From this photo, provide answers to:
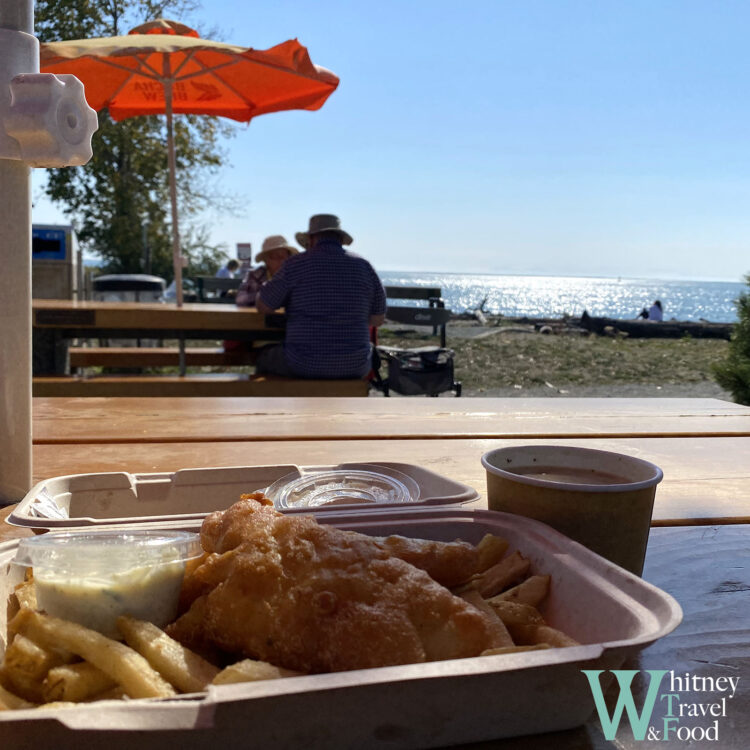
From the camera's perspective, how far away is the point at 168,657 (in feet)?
1.91

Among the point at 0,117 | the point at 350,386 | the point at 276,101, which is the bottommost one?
the point at 350,386

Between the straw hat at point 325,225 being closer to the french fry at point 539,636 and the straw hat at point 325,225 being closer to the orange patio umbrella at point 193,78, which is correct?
the orange patio umbrella at point 193,78

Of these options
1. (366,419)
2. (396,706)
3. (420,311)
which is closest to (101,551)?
(396,706)

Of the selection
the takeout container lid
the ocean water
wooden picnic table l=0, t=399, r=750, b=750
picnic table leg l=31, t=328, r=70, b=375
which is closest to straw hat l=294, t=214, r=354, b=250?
picnic table leg l=31, t=328, r=70, b=375

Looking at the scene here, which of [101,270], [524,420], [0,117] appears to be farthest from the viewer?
[101,270]

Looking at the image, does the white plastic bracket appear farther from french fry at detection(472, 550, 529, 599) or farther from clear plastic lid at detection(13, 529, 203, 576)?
french fry at detection(472, 550, 529, 599)

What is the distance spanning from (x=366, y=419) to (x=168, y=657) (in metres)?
1.55

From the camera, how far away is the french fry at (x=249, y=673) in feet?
1.73

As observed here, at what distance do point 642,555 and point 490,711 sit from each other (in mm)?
415

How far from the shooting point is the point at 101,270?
62.7 ft

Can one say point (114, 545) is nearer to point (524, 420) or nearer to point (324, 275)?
point (524, 420)

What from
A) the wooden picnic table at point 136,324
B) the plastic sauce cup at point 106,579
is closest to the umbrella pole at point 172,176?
the wooden picnic table at point 136,324

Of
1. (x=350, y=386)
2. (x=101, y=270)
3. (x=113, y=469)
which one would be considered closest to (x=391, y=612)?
(x=113, y=469)

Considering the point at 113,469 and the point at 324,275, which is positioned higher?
the point at 324,275
